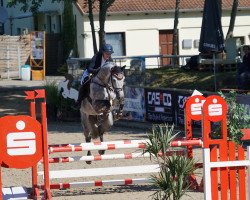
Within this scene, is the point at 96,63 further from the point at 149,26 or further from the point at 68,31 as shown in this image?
the point at 68,31

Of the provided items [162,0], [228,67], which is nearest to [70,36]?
[162,0]

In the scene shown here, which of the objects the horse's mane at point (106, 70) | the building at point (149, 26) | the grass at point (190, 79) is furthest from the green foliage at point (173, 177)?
the building at point (149, 26)

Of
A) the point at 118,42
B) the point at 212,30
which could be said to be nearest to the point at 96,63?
the point at 212,30

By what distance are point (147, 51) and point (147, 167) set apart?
103 feet

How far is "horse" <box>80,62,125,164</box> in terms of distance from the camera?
13.8 m

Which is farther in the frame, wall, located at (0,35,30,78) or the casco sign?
wall, located at (0,35,30,78)

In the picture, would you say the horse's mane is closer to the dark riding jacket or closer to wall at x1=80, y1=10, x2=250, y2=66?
the dark riding jacket

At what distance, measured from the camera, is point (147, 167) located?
12328 millimetres

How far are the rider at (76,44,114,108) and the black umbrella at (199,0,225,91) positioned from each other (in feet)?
23.3

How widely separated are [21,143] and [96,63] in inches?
221

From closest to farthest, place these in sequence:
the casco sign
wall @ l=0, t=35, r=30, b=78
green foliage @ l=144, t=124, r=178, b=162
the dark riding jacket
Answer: the casco sign, green foliage @ l=144, t=124, r=178, b=162, the dark riding jacket, wall @ l=0, t=35, r=30, b=78

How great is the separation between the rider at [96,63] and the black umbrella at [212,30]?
7088 millimetres

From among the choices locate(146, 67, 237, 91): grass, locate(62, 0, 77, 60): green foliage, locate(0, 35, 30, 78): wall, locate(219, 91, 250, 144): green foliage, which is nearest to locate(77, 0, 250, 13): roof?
locate(62, 0, 77, 60): green foliage

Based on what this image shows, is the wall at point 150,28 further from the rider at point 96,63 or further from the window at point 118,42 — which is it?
the rider at point 96,63
